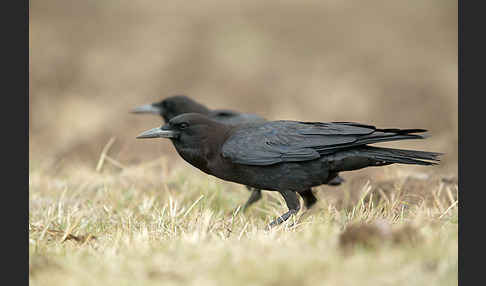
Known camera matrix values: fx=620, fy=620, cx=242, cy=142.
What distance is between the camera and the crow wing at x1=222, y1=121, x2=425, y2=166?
4535 millimetres

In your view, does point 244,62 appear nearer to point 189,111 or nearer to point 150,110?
point 150,110

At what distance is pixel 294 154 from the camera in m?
4.57

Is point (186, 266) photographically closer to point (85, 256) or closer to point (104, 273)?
point (104, 273)

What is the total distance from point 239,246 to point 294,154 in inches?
54.1

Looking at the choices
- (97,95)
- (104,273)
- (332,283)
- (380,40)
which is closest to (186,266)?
(104,273)

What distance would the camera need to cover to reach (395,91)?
39.0 ft

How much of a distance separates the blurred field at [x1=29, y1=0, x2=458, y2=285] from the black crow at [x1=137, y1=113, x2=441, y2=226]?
30cm

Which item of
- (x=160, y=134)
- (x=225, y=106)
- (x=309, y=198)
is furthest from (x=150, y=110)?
(x=225, y=106)

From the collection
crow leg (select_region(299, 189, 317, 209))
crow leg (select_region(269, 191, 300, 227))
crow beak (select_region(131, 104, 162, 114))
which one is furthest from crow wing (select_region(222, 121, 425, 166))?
crow beak (select_region(131, 104, 162, 114))

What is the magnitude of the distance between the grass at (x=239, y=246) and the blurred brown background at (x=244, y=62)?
4417 mm

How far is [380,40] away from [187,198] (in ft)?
28.6

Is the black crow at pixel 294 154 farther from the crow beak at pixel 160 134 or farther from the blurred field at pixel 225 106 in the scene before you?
the blurred field at pixel 225 106

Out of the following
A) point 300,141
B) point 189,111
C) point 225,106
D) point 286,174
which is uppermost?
point 225,106

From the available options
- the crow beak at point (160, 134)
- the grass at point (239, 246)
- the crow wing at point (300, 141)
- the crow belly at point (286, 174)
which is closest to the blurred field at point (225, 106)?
the grass at point (239, 246)
